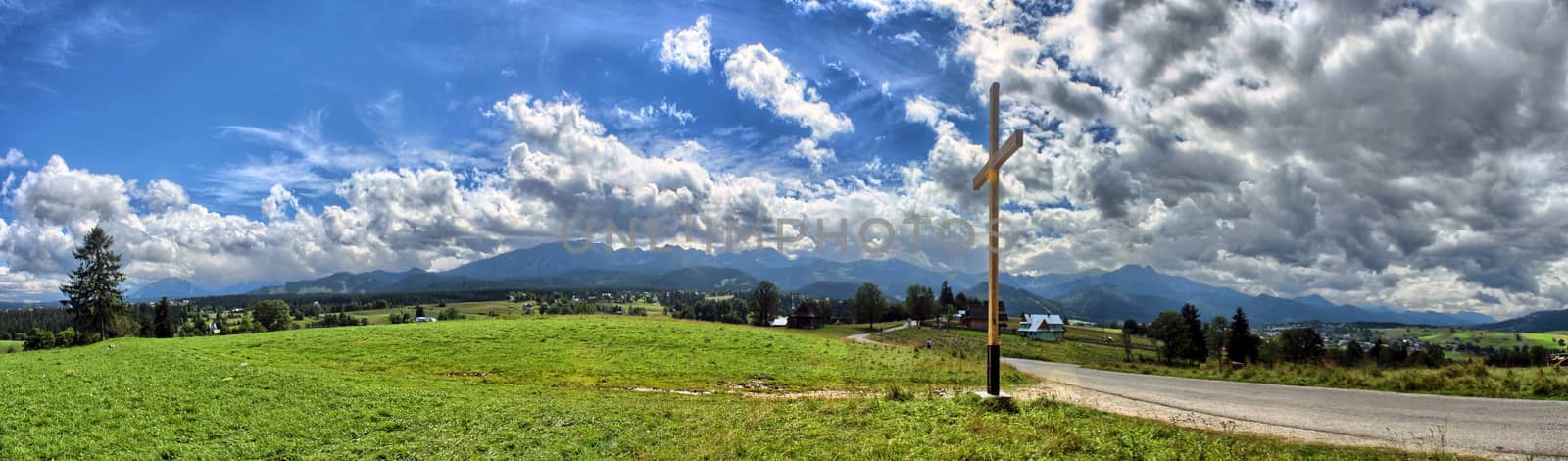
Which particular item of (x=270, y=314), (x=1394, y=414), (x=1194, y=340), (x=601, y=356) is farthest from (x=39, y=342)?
(x=1194, y=340)

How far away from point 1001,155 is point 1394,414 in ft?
31.7

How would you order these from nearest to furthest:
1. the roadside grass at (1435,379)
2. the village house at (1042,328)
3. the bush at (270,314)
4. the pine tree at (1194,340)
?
the roadside grass at (1435,379) < the pine tree at (1194,340) < the bush at (270,314) < the village house at (1042,328)

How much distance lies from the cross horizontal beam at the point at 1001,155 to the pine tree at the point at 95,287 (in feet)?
278

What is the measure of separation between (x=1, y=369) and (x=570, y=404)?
21.0 meters

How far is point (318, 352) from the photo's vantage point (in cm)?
3008

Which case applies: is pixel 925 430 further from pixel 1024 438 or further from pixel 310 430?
pixel 310 430

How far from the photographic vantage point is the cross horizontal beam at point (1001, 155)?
12945 millimetres

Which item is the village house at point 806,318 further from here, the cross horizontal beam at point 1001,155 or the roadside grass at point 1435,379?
the cross horizontal beam at point 1001,155

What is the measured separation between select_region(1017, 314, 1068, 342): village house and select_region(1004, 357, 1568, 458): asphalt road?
81686 mm

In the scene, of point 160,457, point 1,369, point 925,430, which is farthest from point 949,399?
point 1,369

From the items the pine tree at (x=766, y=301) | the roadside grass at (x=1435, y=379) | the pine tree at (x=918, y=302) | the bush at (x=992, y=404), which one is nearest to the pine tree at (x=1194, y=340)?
the pine tree at (x=918, y=302)

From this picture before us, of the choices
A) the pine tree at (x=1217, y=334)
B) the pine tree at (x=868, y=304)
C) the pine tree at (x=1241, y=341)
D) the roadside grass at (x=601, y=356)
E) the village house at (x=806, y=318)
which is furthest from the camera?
the village house at (x=806, y=318)

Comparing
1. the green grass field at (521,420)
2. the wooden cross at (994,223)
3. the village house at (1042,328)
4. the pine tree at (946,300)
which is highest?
the wooden cross at (994,223)

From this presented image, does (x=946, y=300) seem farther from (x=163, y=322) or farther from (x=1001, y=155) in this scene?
(x=163, y=322)
